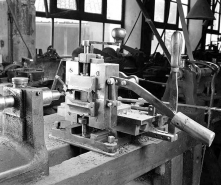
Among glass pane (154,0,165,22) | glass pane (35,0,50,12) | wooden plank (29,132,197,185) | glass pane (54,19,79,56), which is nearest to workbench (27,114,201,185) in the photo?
wooden plank (29,132,197,185)

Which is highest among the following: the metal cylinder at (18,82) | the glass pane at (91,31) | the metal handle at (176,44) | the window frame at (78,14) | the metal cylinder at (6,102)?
the window frame at (78,14)

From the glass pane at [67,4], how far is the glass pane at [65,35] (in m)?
0.22

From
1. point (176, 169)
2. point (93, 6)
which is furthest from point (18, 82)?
point (93, 6)

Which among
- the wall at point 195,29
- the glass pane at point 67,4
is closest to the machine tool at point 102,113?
the glass pane at point 67,4

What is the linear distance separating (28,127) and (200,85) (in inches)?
73.7

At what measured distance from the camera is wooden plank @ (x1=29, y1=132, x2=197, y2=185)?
91 centimetres

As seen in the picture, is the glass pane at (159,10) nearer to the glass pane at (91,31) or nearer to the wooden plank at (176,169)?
the glass pane at (91,31)

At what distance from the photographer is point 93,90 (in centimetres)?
106

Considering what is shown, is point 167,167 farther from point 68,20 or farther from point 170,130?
point 68,20

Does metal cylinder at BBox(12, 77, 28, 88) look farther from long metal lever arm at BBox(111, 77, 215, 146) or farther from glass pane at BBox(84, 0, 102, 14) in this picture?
glass pane at BBox(84, 0, 102, 14)

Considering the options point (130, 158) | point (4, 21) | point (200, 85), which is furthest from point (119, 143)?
point (4, 21)

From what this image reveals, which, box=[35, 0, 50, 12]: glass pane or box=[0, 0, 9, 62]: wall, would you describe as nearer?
box=[0, 0, 9, 62]: wall

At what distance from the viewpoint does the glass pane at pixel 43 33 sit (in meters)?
4.91

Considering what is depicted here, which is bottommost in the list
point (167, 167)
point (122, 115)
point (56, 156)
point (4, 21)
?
point (167, 167)
